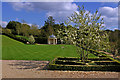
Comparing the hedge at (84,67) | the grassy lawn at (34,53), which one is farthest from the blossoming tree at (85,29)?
the grassy lawn at (34,53)

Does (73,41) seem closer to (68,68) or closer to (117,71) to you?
(68,68)

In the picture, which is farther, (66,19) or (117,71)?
(66,19)

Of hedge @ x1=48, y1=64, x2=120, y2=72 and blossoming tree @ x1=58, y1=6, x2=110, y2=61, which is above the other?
blossoming tree @ x1=58, y1=6, x2=110, y2=61

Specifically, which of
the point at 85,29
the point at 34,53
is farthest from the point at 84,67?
the point at 34,53

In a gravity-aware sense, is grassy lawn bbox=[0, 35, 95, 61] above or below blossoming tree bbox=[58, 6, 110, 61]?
below

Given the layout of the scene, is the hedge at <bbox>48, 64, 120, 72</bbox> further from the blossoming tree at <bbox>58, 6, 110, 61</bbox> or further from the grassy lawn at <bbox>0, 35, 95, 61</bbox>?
the grassy lawn at <bbox>0, 35, 95, 61</bbox>

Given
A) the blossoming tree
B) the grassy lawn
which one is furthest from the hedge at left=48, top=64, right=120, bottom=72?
the grassy lawn

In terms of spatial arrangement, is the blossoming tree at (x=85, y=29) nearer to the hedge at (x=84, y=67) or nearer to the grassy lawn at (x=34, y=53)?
→ the hedge at (x=84, y=67)

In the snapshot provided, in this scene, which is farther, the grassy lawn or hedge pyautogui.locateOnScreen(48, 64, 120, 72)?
the grassy lawn

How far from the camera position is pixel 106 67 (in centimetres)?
710

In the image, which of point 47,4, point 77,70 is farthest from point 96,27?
point 47,4

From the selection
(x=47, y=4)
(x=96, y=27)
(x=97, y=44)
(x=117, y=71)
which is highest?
(x=47, y=4)

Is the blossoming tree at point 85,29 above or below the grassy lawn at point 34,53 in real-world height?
above

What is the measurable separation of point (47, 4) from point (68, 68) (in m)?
4.00
